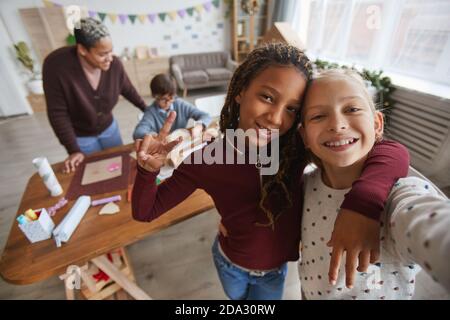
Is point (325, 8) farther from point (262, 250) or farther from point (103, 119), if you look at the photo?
point (262, 250)

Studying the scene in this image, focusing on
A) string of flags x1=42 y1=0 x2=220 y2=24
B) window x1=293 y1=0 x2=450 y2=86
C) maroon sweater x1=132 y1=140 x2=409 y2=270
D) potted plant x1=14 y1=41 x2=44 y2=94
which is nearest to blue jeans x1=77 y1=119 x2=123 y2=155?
maroon sweater x1=132 y1=140 x2=409 y2=270

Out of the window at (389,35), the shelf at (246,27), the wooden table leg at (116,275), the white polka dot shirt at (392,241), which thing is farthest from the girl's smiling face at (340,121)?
the shelf at (246,27)

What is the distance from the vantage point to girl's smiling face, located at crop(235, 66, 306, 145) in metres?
0.61

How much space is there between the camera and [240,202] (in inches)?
29.0

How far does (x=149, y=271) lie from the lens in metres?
1.60

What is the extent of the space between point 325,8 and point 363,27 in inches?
31.7

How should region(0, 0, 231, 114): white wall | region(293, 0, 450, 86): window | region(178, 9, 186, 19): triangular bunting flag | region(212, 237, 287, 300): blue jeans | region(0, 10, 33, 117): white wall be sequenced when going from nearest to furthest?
region(212, 237, 287, 300): blue jeans
region(293, 0, 450, 86): window
region(0, 10, 33, 117): white wall
region(0, 0, 231, 114): white wall
region(178, 9, 186, 19): triangular bunting flag

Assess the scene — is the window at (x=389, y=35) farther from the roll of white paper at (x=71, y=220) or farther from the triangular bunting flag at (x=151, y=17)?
the triangular bunting flag at (x=151, y=17)

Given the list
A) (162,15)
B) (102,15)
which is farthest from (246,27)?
(102,15)

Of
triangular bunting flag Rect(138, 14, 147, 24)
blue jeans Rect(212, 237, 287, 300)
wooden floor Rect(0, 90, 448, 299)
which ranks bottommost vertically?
wooden floor Rect(0, 90, 448, 299)

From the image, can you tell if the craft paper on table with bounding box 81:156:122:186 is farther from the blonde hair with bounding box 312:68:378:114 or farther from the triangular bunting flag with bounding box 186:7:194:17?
the triangular bunting flag with bounding box 186:7:194:17

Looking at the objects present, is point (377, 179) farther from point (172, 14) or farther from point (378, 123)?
point (172, 14)

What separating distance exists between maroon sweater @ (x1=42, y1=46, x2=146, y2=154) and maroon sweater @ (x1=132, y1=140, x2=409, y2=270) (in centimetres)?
110

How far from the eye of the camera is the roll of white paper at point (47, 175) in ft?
3.55
